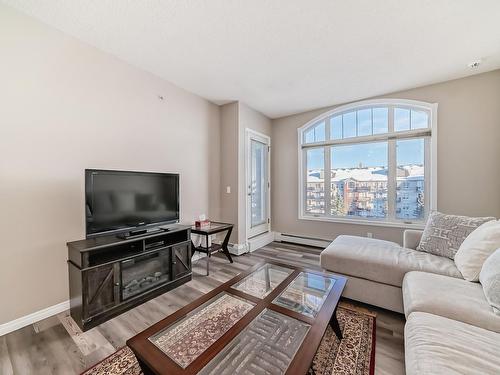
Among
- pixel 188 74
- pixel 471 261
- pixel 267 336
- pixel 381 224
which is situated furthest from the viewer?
pixel 381 224

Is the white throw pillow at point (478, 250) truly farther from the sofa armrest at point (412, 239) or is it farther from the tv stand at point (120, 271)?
the tv stand at point (120, 271)

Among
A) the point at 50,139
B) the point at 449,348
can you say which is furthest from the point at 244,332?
the point at 50,139

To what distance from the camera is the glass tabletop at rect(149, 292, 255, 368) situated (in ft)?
3.33

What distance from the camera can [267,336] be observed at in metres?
1.15

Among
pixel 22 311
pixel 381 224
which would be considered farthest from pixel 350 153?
pixel 22 311

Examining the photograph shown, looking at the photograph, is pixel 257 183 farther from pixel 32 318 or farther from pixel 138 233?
pixel 32 318

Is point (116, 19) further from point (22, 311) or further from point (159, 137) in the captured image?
point (22, 311)

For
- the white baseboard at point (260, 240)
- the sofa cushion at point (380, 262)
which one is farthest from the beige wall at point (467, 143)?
the white baseboard at point (260, 240)

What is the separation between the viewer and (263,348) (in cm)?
108

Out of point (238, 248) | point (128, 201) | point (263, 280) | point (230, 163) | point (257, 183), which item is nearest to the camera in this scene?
point (263, 280)

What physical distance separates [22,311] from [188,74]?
292 centimetres

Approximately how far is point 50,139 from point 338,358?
2930 millimetres

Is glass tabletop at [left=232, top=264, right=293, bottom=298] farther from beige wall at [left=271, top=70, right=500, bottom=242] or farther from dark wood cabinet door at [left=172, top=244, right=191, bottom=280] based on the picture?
beige wall at [left=271, top=70, right=500, bottom=242]

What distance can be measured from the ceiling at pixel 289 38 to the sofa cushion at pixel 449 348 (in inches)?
89.9
